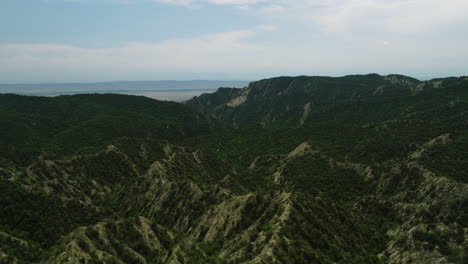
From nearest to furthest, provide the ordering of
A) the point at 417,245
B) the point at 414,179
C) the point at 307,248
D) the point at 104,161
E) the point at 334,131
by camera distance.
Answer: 1. the point at 307,248
2. the point at 417,245
3. the point at 414,179
4. the point at 104,161
5. the point at 334,131

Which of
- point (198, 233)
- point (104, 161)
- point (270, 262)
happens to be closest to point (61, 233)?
point (198, 233)

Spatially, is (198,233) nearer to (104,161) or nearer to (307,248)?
(307,248)

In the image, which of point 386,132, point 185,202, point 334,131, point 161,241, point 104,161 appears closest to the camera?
point 161,241

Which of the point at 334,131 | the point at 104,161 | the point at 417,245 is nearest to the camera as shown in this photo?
the point at 417,245

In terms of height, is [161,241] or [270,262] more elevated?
[270,262]

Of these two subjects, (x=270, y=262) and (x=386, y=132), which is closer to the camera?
(x=270, y=262)

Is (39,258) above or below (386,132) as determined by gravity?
below

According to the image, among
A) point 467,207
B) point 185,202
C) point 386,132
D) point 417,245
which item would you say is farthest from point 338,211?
point 386,132

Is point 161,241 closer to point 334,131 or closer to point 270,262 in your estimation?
point 270,262

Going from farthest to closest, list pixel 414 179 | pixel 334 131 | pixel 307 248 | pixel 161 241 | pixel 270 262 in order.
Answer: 1. pixel 334 131
2. pixel 414 179
3. pixel 161 241
4. pixel 307 248
5. pixel 270 262
